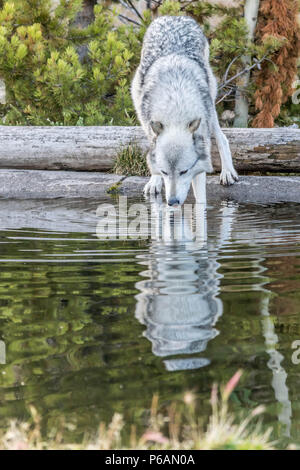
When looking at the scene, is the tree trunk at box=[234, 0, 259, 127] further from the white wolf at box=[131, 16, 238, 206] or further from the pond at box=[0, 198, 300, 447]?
the pond at box=[0, 198, 300, 447]

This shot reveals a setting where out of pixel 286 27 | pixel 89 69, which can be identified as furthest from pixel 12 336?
pixel 286 27

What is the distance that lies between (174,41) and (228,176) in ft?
5.85

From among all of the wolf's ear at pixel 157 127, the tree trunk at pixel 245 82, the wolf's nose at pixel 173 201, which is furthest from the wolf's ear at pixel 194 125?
the tree trunk at pixel 245 82

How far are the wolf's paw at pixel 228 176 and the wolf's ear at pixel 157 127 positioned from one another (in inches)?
86.3

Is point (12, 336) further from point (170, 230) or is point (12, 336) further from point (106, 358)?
point (170, 230)

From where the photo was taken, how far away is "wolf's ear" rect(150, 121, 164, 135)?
661 cm

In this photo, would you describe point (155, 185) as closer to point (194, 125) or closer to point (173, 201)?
point (194, 125)

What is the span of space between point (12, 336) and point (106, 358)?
57cm

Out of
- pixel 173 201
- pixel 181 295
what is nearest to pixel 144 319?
pixel 181 295

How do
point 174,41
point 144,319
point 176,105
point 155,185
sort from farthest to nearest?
point 155,185 → point 174,41 → point 176,105 → point 144,319

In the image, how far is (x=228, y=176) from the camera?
8.77m

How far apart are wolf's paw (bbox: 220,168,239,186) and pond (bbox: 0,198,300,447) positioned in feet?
7.58

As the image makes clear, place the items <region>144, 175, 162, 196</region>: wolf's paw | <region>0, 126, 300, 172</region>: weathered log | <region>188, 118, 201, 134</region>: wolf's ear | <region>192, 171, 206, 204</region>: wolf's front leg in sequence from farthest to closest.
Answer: <region>0, 126, 300, 172</region>: weathered log < <region>144, 175, 162, 196</region>: wolf's paw < <region>192, 171, 206, 204</region>: wolf's front leg < <region>188, 118, 201, 134</region>: wolf's ear

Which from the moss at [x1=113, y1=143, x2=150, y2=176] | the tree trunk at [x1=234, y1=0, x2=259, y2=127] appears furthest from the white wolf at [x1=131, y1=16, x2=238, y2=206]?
the tree trunk at [x1=234, y1=0, x2=259, y2=127]
